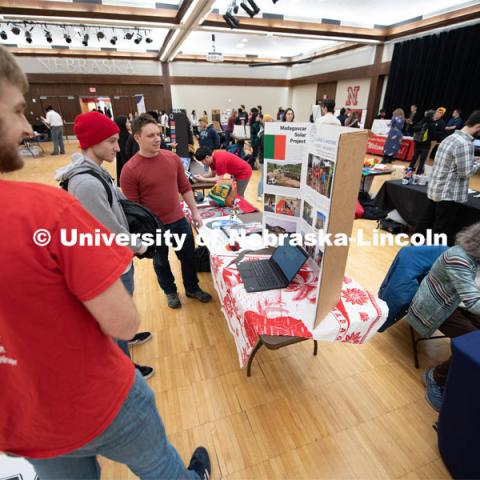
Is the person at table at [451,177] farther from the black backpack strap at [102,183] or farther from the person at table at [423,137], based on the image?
the person at table at [423,137]

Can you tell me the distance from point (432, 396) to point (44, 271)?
2062 millimetres

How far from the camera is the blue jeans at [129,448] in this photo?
2.39 feet

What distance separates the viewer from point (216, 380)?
71.5 inches

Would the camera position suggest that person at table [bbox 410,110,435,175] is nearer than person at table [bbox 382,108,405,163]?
Yes

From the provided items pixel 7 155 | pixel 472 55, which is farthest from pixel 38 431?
pixel 472 55

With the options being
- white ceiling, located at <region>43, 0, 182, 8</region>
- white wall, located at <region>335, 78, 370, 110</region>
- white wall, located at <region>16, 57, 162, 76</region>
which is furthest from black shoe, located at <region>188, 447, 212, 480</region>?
white wall, located at <region>16, 57, 162, 76</region>

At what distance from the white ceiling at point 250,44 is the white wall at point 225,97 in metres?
1.66

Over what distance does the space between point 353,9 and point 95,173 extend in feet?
25.5

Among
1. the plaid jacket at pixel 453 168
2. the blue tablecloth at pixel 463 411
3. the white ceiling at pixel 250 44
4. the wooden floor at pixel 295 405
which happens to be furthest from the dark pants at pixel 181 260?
the white ceiling at pixel 250 44

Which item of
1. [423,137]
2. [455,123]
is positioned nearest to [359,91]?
[455,123]

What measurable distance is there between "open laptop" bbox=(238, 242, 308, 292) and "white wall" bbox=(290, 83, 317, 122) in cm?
1351

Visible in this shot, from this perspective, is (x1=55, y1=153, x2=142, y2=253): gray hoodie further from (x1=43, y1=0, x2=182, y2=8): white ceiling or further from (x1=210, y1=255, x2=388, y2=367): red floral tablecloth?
(x1=43, y1=0, x2=182, y2=8): white ceiling

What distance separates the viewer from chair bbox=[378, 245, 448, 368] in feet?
6.16

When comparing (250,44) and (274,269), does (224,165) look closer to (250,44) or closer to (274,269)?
(274,269)
